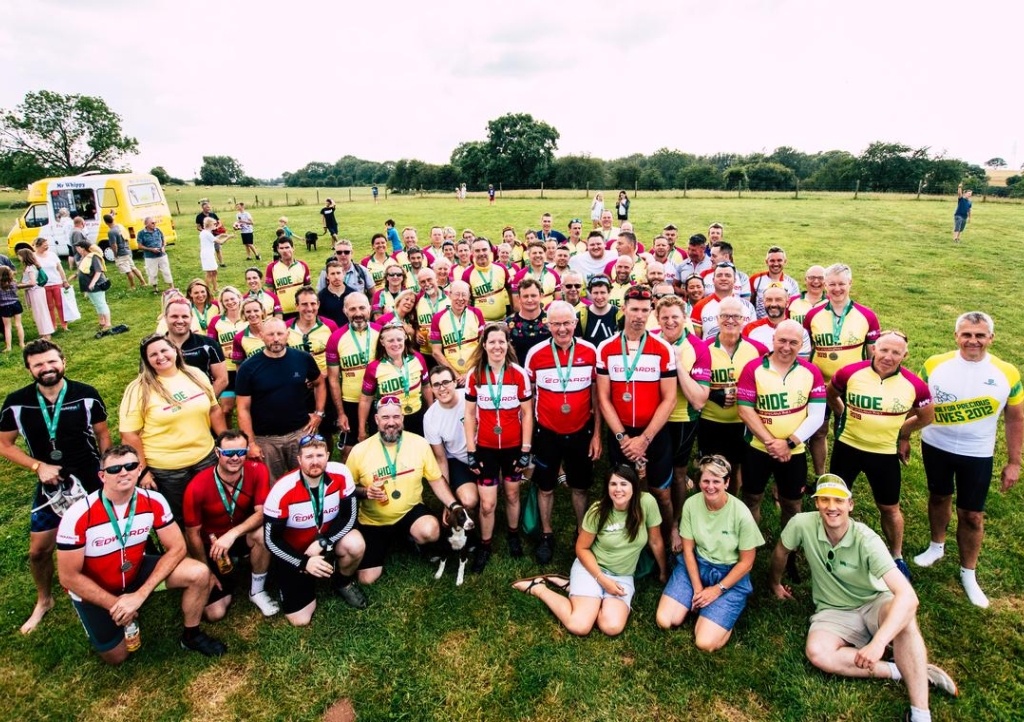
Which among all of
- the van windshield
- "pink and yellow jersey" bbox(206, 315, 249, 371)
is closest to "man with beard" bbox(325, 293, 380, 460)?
"pink and yellow jersey" bbox(206, 315, 249, 371)

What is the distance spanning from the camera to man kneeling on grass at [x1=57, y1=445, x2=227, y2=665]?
3.81 meters

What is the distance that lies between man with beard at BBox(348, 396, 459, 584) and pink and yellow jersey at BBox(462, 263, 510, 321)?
3014 mm

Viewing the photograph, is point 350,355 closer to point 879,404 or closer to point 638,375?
point 638,375

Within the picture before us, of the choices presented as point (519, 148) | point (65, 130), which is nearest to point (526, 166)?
point (519, 148)

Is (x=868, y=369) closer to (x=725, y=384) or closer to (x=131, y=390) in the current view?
(x=725, y=384)

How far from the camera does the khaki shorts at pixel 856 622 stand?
3.87 m

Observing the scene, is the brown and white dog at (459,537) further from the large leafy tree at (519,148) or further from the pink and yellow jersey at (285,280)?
the large leafy tree at (519,148)

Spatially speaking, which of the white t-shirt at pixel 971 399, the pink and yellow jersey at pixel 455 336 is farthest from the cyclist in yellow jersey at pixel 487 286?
the white t-shirt at pixel 971 399

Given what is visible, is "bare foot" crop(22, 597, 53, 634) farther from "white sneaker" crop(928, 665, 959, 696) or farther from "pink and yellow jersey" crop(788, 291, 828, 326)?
"pink and yellow jersey" crop(788, 291, 828, 326)

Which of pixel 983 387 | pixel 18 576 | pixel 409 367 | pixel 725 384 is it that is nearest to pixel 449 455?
pixel 409 367

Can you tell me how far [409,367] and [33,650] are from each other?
12.4ft

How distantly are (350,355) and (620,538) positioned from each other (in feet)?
11.1

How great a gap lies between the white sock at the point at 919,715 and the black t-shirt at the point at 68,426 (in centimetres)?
648

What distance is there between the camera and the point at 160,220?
67.0 ft
